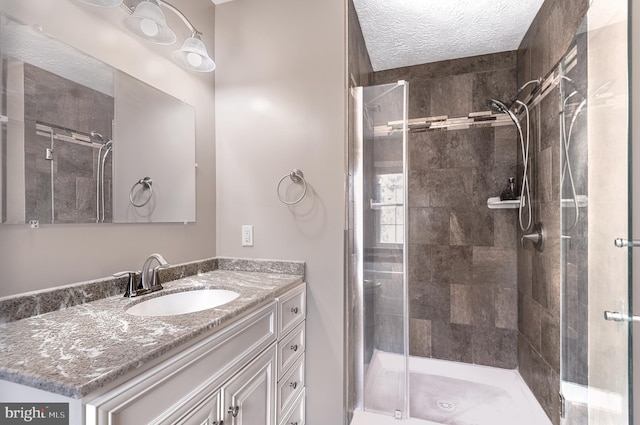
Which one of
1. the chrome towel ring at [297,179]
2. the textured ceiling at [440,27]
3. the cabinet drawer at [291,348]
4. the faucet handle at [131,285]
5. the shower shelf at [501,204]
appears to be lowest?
the cabinet drawer at [291,348]

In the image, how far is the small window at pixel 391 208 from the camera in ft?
5.93

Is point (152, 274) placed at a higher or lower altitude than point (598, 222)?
lower

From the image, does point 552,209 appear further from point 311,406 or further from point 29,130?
point 29,130

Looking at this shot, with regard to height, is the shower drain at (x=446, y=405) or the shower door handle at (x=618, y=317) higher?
the shower door handle at (x=618, y=317)

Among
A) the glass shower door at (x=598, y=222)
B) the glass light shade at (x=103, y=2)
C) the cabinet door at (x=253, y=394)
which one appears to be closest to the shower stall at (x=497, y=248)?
the glass shower door at (x=598, y=222)

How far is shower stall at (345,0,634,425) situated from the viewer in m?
1.11

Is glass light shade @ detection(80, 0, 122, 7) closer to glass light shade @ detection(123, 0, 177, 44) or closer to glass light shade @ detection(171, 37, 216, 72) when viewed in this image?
glass light shade @ detection(123, 0, 177, 44)

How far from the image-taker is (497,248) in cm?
234

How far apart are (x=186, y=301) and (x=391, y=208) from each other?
130 centimetres

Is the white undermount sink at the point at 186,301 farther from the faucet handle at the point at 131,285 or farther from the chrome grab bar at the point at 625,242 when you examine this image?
the chrome grab bar at the point at 625,242

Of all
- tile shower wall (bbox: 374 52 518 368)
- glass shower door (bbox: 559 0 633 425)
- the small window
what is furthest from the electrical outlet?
glass shower door (bbox: 559 0 633 425)

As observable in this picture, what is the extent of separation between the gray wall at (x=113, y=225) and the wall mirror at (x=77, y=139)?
47mm

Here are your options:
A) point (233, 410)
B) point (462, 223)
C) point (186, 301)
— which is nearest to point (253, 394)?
point (233, 410)

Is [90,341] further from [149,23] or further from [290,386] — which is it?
[149,23]
